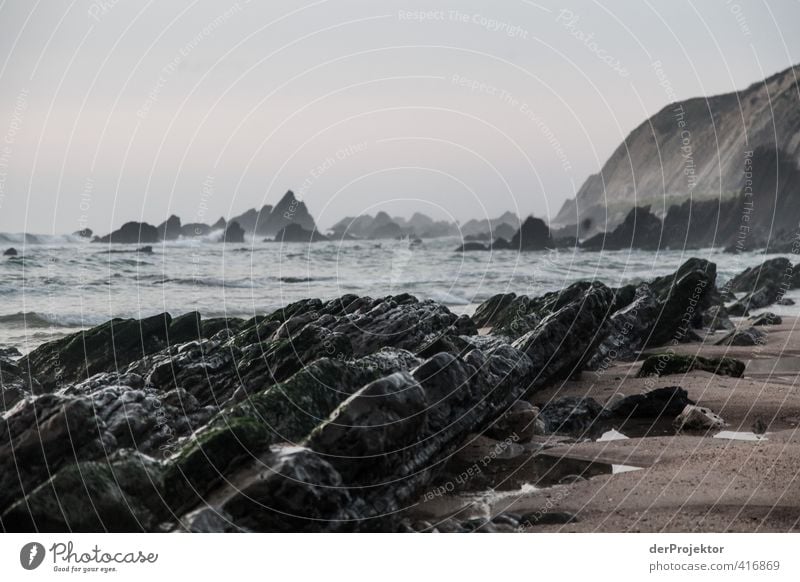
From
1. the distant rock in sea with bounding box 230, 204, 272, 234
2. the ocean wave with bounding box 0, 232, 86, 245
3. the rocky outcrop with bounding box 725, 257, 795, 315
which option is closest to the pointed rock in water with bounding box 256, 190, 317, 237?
the distant rock in sea with bounding box 230, 204, 272, 234

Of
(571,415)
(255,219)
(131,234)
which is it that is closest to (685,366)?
(571,415)

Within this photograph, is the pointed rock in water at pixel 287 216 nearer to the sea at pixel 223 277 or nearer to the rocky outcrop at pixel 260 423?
the sea at pixel 223 277

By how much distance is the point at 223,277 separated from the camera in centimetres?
1681

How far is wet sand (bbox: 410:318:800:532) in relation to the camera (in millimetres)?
8938

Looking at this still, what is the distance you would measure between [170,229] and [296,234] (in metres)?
2.21

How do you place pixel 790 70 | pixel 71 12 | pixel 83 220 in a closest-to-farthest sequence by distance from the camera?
pixel 71 12 < pixel 83 220 < pixel 790 70

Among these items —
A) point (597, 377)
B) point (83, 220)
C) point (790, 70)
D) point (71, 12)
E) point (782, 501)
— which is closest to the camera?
point (782, 501)

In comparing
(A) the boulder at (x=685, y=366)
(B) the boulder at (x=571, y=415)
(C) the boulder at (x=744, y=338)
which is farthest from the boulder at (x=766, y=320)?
(B) the boulder at (x=571, y=415)

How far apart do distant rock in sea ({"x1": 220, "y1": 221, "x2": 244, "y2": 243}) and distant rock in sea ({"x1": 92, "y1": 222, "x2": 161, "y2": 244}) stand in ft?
5.37

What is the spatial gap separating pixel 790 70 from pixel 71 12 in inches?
522
